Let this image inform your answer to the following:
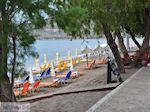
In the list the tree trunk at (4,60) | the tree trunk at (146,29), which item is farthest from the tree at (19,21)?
the tree trunk at (146,29)

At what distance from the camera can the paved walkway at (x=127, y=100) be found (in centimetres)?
447

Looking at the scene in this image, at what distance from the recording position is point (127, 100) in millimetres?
5035

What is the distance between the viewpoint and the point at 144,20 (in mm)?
12062

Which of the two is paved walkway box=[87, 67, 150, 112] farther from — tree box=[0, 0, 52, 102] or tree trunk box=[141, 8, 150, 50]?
tree trunk box=[141, 8, 150, 50]

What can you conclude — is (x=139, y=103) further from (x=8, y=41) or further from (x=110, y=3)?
(x=110, y=3)

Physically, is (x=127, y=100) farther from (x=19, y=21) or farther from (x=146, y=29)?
(x=146, y=29)

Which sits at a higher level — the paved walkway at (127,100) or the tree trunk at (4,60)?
the tree trunk at (4,60)

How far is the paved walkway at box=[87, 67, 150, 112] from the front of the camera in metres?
4.47

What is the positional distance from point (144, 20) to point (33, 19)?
30.0ft

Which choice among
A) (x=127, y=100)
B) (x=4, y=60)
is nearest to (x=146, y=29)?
(x=127, y=100)

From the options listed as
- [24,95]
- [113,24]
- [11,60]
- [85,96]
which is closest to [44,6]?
[11,60]

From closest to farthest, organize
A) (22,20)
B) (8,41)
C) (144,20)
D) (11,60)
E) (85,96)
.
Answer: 1. (8,41)
2. (22,20)
3. (11,60)
4. (85,96)
5. (144,20)

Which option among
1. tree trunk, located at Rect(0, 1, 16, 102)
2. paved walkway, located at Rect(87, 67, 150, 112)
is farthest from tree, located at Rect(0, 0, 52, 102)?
paved walkway, located at Rect(87, 67, 150, 112)

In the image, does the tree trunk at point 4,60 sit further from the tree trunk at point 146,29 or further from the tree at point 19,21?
the tree trunk at point 146,29
